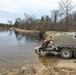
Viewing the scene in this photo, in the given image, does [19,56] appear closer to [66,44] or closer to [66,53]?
[66,53]

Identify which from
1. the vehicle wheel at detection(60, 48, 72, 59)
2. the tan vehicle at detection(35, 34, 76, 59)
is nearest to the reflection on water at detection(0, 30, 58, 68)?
the vehicle wheel at detection(60, 48, 72, 59)

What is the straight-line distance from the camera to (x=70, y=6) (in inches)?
2391

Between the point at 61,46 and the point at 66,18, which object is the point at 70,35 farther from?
the point at 66,18

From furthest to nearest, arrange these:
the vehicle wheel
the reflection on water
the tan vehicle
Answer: the vehicle wheel
the tan vehicle
the reflection on water

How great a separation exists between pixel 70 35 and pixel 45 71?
581 cm

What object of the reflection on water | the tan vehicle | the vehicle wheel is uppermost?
the tan vehicle

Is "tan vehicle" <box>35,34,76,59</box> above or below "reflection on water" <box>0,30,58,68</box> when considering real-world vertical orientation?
above

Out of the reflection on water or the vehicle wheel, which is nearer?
the reflection on water

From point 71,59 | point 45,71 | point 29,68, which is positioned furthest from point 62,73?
point 71,59

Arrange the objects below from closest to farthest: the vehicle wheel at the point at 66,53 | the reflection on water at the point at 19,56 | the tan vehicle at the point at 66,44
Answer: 1. the reflection on water at the point at 19,56
2. the tan vehicle at the point at 66,44
3. the vehicle wheel at the point at 66,53

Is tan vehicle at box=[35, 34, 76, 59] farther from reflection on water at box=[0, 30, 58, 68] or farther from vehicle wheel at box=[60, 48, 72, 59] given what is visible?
reflection on water at box=[0, 30, 58, 68]

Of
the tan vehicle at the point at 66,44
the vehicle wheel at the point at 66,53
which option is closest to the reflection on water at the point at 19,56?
the vehicle wheel at the point at 66,53

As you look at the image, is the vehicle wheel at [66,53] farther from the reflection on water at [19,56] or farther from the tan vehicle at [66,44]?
the reflection on water at [19,56]

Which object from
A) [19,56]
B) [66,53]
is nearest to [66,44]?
[66,53]
